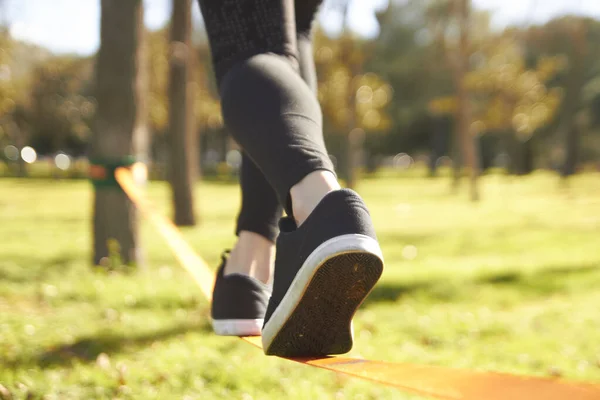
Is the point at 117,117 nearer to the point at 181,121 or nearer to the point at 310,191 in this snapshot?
the point at 310,191

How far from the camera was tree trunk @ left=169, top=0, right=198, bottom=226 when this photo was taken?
1076 cm

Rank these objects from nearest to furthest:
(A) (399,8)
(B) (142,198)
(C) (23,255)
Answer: (B) (142,198) → (C) (23,255) → (A) (399,8)

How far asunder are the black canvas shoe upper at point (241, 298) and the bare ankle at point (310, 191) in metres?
0.45

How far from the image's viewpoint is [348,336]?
1304 mm

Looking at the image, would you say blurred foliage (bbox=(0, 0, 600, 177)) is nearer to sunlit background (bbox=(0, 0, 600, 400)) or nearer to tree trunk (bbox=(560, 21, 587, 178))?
tree trunk (bbox=(560, 21, 587, 178))

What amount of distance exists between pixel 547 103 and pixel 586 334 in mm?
24835

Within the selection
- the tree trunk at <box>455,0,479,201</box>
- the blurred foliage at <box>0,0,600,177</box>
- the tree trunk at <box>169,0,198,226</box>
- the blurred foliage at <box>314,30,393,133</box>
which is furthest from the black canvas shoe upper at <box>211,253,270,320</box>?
the blurred foliage at <box>314,30,393,133</box>

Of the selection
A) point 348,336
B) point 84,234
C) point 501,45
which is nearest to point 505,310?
point 348,336

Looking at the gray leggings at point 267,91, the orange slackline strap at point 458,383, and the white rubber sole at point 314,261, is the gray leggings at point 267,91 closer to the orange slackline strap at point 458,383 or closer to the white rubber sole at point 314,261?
the white rubber sole at point 314,261

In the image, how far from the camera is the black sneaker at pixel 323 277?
113 cm

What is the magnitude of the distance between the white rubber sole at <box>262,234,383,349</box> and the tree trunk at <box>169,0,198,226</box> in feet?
32.2

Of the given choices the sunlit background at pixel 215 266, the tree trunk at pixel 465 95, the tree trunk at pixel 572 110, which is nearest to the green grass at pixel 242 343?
the sunlit background at pixel 215 266

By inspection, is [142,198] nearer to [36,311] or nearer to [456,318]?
[36,311]

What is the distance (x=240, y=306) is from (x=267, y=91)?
24.2 inches
